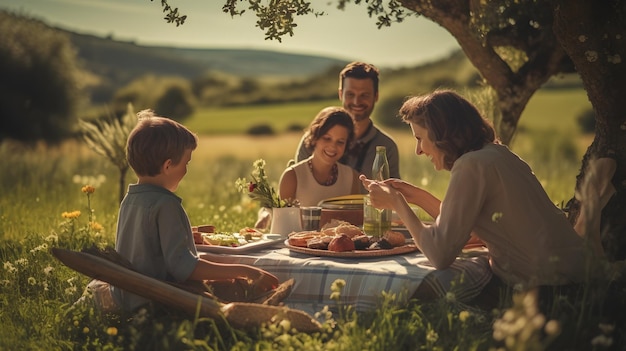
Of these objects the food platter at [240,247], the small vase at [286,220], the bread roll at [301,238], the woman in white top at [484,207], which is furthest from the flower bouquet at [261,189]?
the woman in white top at [484,207]

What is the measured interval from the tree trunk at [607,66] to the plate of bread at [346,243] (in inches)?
65.1

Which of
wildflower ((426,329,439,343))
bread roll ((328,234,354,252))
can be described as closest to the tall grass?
wildflower ((426,329,439,343))

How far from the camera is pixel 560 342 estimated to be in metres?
4.29

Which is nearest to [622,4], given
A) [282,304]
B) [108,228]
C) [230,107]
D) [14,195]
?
[282,304]

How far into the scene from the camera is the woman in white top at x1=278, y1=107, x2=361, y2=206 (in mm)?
6641

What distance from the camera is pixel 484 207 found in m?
4.84

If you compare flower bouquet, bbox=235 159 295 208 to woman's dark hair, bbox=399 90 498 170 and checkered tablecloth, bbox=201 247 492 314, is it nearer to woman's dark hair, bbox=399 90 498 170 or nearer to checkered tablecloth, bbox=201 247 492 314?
checkered tablecloth, bbox=201 247 492 314

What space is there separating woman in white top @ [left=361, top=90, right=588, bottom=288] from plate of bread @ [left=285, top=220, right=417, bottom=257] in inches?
14.1

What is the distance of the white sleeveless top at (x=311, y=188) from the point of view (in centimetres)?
684

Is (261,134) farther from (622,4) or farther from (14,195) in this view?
(622,4)

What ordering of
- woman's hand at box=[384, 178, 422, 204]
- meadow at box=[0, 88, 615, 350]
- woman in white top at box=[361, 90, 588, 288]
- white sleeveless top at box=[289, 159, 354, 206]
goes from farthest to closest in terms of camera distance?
1. white sleeveless top at box=[289, 159, 354, 206]
2. woman's hand at box=[384, 178, 422, 204]
3. woman in white top at box=[361, 90, 588, 288]
4. meadow at box=[0, 88, 615, 350]

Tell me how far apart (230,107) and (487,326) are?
142 ft

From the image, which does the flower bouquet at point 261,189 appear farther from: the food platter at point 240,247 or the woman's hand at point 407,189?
the woman's hand at point 407,189

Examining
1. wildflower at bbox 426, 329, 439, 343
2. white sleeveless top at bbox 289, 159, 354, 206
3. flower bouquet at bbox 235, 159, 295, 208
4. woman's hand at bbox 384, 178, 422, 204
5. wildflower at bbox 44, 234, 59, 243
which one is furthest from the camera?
white sleeveless top at bbox 289, 159, 354, 206
